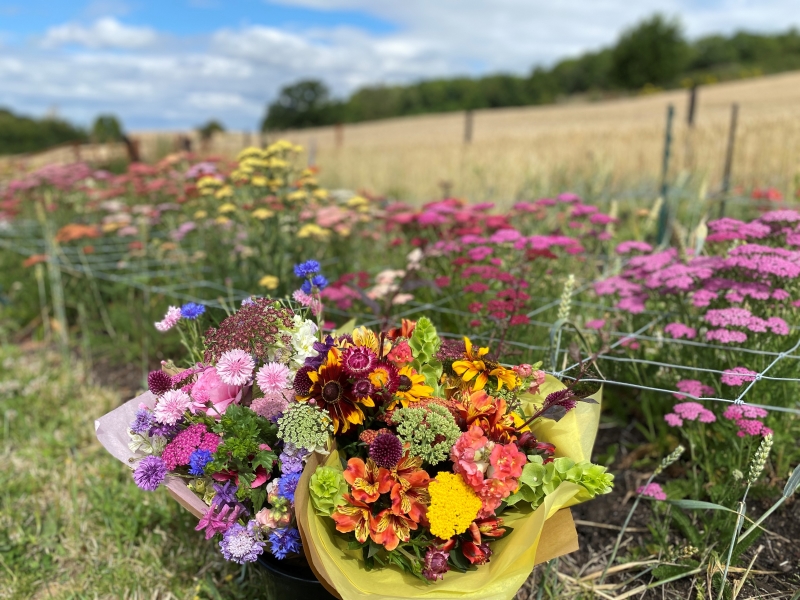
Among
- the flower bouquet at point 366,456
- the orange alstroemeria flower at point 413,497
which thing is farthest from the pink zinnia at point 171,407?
the orange alstroemeria flower at point 413,497

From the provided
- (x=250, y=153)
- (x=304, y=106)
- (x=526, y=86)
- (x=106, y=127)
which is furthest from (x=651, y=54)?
(x=250, y=153)

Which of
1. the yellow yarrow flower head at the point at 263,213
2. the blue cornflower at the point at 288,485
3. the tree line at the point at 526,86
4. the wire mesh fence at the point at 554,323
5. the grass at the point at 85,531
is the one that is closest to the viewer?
the blue cornflower at the point at 288,485

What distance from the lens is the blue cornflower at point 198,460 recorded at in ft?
3.97

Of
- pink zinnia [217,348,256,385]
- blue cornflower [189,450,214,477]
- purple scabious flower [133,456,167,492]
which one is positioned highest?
pink zinnia [217,348,256,385]

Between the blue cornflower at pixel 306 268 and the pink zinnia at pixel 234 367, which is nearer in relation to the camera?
the pink zinnia at pixel 234 367

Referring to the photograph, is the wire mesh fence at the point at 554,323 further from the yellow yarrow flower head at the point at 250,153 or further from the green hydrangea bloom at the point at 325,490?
the yellow yarrow flower head at the point at 250,153

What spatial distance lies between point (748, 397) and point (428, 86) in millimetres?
51895

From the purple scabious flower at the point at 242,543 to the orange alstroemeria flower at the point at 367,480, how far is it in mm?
269

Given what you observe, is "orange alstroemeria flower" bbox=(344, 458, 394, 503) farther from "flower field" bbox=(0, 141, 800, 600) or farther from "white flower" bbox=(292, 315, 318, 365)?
"white flower" bbox=(292, 315, 318, 365)

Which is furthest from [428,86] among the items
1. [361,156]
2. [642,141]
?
[642,141]

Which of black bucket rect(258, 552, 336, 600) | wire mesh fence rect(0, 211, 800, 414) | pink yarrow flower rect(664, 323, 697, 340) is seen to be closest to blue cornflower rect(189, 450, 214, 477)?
black bucket rect(258, 552, 336, 600)

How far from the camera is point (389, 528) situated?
117 cm

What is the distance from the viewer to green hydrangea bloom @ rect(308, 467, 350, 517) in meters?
→ 1.15

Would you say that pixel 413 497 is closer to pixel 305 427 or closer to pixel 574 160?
A: pixel 305 427
